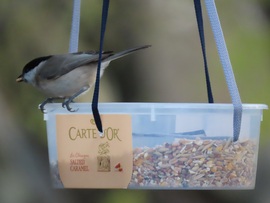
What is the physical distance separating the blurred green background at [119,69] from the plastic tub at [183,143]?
155 centimetres

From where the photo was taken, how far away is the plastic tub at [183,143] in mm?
1791

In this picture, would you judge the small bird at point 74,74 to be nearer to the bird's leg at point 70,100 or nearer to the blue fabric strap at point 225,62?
the bird's leg at point 70,100

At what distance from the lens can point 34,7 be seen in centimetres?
342

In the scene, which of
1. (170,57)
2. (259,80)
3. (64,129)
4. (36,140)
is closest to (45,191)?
(36,140)

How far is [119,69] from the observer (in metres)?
3.46

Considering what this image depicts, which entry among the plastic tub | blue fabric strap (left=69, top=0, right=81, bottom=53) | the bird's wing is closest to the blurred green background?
the bird's wing

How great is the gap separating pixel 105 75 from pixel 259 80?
68 cm

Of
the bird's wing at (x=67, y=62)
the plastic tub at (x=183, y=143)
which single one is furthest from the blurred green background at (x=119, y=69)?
the plastic tub at (x=183, y=143)

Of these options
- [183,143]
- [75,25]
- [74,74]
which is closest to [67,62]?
[74,74]

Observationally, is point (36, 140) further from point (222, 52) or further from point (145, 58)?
point (222, 52)

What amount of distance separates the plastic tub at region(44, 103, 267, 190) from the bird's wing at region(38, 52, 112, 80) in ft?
0.93

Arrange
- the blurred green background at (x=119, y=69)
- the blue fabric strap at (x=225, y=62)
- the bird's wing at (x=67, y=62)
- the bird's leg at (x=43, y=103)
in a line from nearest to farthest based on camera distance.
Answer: the blue fabric strap at (x=225, y=62)
the bird's leg at (x=43, y=103)
the bird's wing at (x=67, y=62)
the blurred green background at (x=119, y=69)

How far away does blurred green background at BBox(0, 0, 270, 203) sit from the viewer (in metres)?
3.38

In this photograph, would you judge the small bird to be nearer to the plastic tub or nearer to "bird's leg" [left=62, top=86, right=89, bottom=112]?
"bird's leg" [left=62, top=86, right=89, bottom=112]
